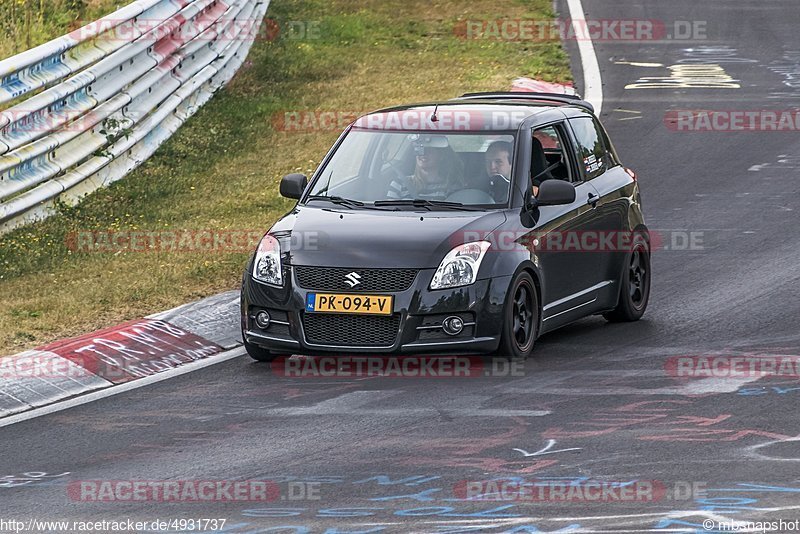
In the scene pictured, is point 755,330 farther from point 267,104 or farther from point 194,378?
point 267,104

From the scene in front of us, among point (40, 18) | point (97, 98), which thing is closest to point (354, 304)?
point (97, 98)

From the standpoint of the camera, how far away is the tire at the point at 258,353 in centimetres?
1063

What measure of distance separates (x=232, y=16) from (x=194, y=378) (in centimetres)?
1120

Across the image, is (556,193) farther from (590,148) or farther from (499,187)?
(590,148)

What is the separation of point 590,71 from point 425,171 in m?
12.1

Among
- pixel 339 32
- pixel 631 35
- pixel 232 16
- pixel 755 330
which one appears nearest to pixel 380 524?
pixel 755 330

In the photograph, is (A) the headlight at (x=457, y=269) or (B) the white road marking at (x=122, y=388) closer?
(B) the white road marking at (x=122, y=388)

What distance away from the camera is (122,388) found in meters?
10.1

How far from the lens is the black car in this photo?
397 inches

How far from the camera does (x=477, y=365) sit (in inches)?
407

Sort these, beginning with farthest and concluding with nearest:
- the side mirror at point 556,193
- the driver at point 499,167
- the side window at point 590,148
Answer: the side window at point 590,148 < the driver at point 499,167 < the side mirror at point 556,193

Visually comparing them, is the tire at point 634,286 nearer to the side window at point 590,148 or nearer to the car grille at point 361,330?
the side window at point 590,148

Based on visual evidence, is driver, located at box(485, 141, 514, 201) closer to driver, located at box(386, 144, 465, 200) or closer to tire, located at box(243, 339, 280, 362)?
driver, located at box(386, 144, 465, 200)

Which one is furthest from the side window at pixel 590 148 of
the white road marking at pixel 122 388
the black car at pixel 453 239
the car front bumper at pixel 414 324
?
the white road marking at pixel 122 388
